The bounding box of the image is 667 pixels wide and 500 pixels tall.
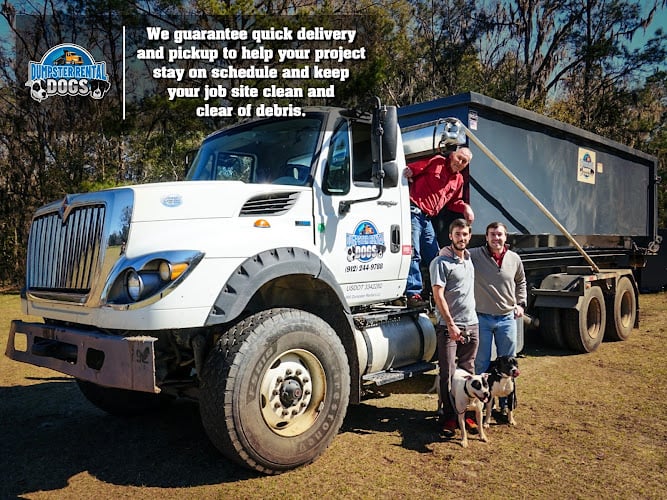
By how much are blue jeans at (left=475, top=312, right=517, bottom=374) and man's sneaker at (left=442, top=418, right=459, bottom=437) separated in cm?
58

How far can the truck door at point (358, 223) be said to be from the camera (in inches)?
174

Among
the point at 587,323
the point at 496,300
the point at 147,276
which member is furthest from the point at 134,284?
the point at 587,323

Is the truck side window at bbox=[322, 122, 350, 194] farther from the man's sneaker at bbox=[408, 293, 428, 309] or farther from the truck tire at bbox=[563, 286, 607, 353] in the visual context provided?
the truck tire at bbox=[563, 286, 607, 353]

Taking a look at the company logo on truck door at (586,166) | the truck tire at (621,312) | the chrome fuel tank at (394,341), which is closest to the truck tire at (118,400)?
the chrome fuel tank at (394,341)

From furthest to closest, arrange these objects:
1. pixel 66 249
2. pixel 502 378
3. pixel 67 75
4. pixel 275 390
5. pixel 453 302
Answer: pixel 67 75 → pixel 453 302 → pixel 502 378 → pixel 66 249 → pixel 275 390

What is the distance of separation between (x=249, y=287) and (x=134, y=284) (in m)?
0.72

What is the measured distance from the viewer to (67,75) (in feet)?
62.9

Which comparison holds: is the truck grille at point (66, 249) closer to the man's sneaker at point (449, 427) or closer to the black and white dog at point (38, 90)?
the man's sneaker at point (449, 427)

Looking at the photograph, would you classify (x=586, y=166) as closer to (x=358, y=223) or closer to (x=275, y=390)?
(x=358, y=223)

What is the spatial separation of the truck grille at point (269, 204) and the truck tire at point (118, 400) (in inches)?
87.1

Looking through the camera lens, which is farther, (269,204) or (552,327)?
(552,327)

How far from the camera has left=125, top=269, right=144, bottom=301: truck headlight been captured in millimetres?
3363

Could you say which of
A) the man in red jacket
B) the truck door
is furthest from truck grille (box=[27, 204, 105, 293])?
the man in red jacket

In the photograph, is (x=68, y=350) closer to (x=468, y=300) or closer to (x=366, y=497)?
(x=366, y=497)
